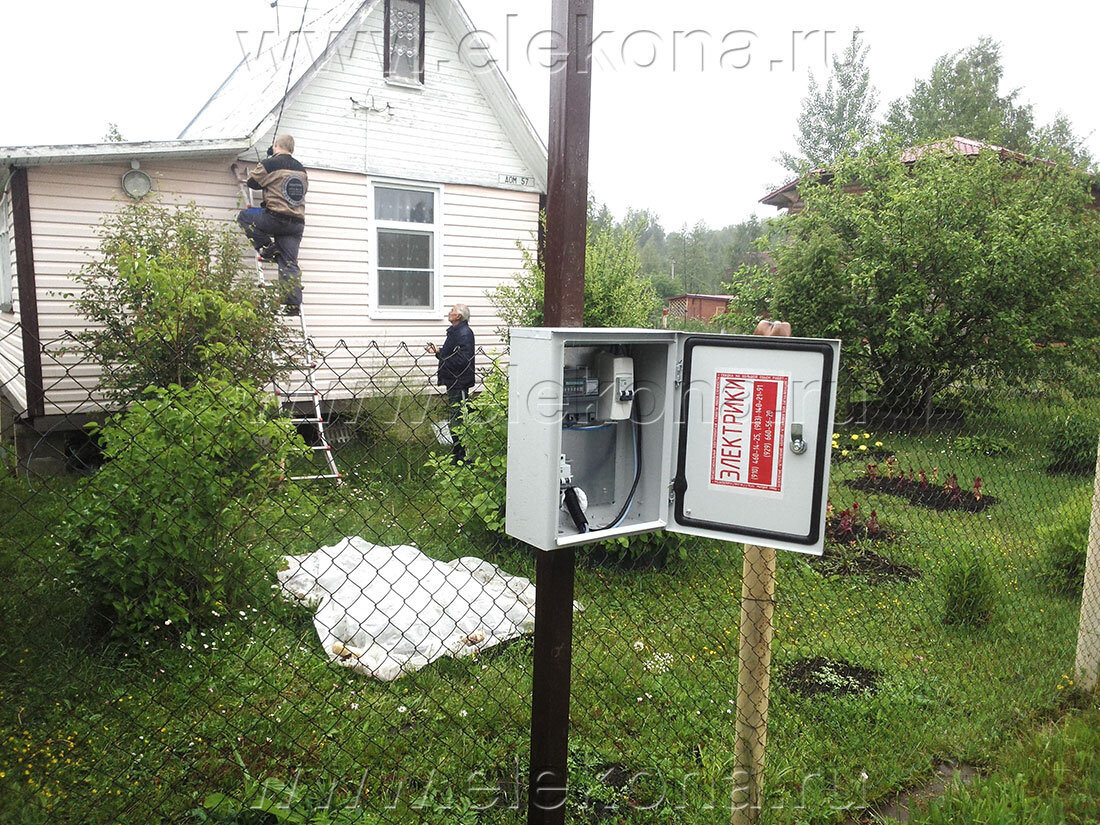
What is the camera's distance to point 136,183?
320 inches

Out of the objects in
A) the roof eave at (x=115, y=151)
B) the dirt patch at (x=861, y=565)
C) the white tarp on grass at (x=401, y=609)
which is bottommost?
the dirt patch at (x=861, y=565)

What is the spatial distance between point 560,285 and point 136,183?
775 cm

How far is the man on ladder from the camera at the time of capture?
828cm

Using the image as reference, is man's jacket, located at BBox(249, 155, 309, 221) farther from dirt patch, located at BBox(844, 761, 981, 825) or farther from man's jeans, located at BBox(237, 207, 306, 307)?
dirt patch, located at BBox(844, 761, 981, 825)

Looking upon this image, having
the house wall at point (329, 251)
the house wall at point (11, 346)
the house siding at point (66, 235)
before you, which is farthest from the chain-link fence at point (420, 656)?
the house wall at point (11, 346)

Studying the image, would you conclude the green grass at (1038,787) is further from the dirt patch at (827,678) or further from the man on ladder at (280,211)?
the man on ladder at (280,211)

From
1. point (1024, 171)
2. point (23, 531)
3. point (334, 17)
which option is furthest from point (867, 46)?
point (23, 531)

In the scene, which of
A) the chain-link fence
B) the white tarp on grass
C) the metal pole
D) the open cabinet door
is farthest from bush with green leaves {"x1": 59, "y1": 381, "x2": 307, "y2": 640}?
the open cabinet door

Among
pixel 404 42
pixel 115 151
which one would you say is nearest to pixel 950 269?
pixel 404 42

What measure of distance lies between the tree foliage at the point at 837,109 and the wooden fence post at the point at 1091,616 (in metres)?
40.4

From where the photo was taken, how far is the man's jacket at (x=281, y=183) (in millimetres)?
8273

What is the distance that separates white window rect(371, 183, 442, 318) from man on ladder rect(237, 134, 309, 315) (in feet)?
4.43

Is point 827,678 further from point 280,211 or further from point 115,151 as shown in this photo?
point 115,151

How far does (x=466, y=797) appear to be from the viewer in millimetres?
2824
